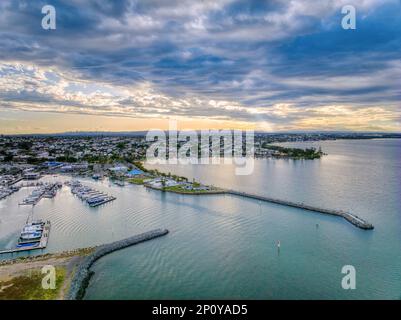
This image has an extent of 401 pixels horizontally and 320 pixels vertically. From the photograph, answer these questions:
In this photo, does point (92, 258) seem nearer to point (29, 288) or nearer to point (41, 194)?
point (29, 288)

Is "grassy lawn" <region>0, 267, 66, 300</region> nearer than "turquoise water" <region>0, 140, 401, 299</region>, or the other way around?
"grassy lawn" <region>0, 267, 66, 300</region>

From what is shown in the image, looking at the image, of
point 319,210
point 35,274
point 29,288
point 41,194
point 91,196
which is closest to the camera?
point 29,288

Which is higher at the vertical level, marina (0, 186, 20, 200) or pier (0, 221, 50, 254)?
marina (0, 186, 20, 200)

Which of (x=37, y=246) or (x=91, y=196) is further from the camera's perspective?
(x=91, y=196)

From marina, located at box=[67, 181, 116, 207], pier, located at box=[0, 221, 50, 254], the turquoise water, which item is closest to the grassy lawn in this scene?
the turquoise water

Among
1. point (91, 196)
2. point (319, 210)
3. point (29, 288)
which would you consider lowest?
point (29, 288)

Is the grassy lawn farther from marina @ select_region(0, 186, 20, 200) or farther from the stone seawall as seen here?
marina @ select_region(0, 186, 20, 200)

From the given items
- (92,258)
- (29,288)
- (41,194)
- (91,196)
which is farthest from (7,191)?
(29,288)
